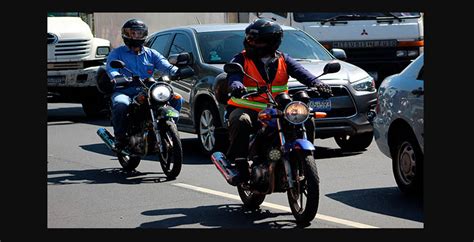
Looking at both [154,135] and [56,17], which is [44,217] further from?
[56,17]

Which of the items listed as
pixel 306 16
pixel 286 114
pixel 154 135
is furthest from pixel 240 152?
pixel 306 16

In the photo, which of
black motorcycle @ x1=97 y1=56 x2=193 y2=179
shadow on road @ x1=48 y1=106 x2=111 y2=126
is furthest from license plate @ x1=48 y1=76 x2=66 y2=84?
black motorcycle @ x1=97 y1=56 x2=193 y2=179

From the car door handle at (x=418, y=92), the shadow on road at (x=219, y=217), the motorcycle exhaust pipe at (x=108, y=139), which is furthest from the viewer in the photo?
the motorcycle exhaust pipe at (x=108, y=139)

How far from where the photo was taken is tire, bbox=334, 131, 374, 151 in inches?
512

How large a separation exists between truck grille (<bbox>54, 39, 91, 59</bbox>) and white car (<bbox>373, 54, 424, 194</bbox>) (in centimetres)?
1017

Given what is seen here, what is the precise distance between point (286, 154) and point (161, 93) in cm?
327

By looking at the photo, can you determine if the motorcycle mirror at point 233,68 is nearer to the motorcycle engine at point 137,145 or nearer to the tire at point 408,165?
the tire at point 408,165

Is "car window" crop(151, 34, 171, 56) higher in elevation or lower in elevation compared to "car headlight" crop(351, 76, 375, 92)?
higher

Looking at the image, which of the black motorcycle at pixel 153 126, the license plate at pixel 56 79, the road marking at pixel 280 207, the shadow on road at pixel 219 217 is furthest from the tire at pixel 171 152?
the license plate at pixel 56 79

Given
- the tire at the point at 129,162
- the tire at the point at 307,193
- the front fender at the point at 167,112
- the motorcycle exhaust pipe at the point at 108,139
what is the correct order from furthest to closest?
the motorcycle exhaust pipe at the point at 108,139, the tire at the point at 129,162, the front fender at the point at 167,112, the tire at the point at 307,193

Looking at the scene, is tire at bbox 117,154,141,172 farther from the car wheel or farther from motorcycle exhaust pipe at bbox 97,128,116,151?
the car wheel

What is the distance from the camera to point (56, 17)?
66.1ft

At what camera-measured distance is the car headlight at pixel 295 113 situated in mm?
7984

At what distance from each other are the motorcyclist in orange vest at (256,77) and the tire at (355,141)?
4.37m
